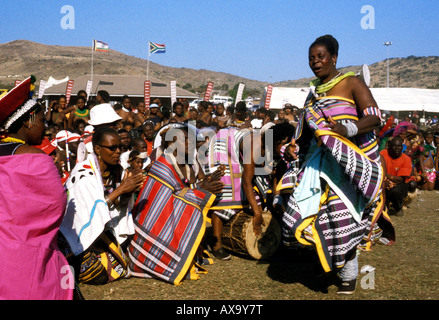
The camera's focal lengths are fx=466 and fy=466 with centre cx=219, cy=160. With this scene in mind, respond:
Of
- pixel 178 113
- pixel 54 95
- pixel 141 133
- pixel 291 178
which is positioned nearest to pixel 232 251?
pixel 291 178

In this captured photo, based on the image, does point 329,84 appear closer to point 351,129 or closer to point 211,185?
point 351,129

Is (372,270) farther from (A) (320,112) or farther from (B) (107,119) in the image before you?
(B) (107,119)

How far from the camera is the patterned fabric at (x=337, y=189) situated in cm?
469

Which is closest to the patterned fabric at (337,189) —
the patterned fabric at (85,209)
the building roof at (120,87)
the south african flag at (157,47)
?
the patterned fabric at (85,209)

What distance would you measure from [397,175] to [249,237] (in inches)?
181

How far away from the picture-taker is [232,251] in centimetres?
670

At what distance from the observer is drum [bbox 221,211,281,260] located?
253 inches

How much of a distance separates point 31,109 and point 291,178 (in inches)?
114

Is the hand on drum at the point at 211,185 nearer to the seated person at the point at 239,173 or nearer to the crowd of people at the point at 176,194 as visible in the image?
the crowd of people at the point at 176,194

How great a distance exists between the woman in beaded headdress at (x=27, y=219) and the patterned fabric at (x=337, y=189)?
2501mm

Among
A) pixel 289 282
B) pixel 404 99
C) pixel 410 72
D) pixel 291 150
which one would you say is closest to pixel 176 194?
pixel 291 150

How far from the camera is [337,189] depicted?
480 cm

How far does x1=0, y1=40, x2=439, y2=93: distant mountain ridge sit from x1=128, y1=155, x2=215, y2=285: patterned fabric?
7599 cm
